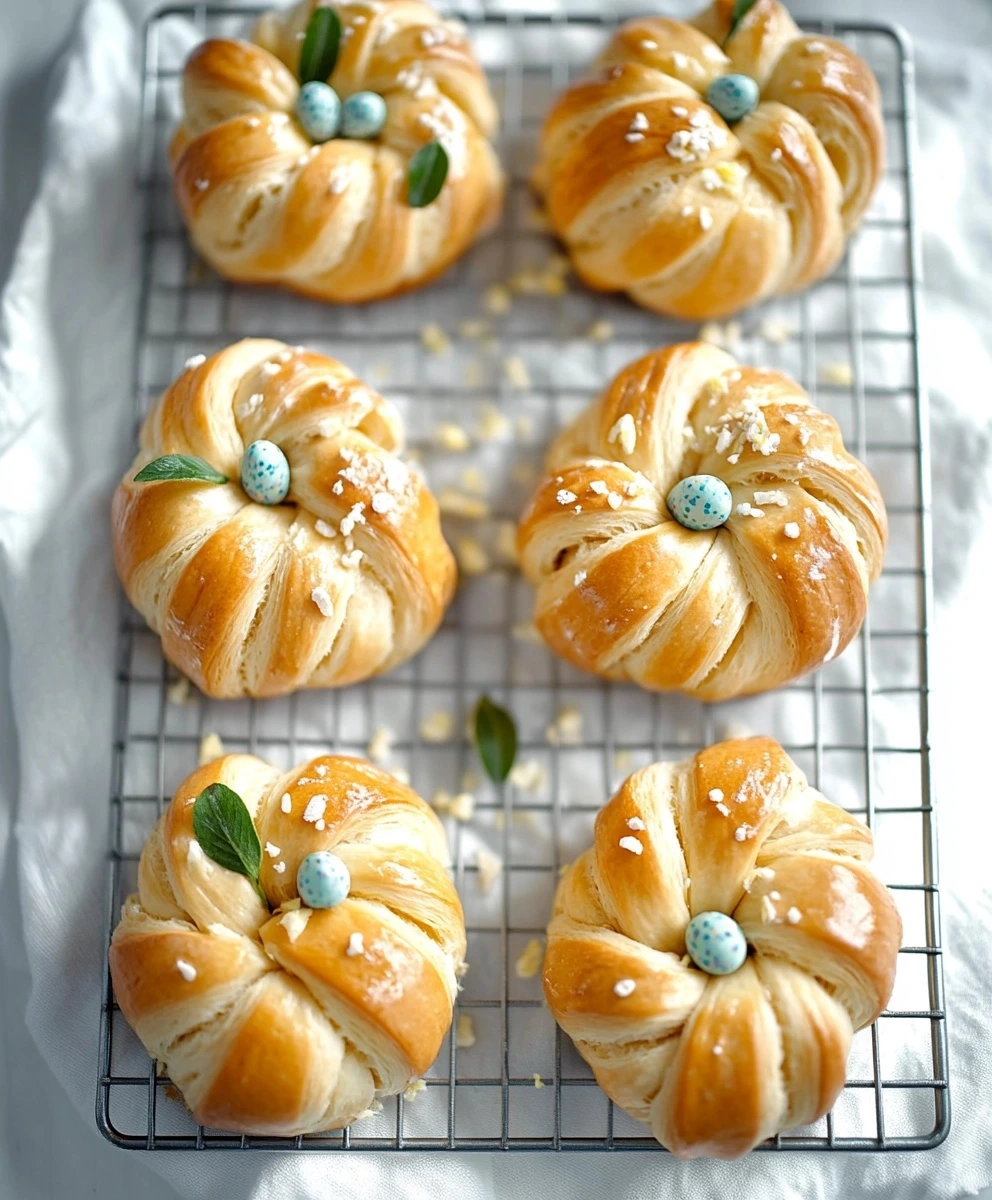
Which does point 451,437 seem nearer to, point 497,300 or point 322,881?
point 497,300

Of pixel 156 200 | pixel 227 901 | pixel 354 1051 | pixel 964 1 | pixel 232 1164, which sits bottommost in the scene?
pixel 232 1164

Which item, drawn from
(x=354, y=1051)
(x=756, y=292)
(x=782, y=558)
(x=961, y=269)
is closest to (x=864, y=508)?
(x=782, y=558)

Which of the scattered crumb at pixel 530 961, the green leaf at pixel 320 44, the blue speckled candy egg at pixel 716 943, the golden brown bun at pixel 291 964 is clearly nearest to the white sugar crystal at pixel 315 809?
the golden brown bun at pixel 291 964

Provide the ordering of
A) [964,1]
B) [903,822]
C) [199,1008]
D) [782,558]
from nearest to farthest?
[199,1008] → [782,558] → [903,822] → [964,1]

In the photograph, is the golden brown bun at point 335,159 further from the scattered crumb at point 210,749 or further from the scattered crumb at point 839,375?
the scattered crumb at point 210,749

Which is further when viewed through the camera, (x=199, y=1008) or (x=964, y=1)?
(x=964, y=1)

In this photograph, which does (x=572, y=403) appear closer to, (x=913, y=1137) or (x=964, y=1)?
(x=964, y=1)

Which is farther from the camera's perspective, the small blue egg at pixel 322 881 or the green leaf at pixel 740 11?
the green leaf at pixel 740 11
